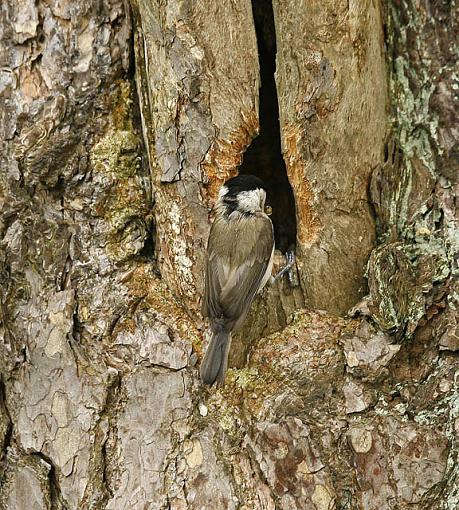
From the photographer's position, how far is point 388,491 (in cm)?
297

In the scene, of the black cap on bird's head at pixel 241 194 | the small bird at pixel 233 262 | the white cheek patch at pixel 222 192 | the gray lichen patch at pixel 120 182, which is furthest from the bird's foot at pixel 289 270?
the gray lichen patch at pixel 120 182


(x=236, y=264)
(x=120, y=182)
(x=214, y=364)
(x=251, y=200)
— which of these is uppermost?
(x=120, y=182)

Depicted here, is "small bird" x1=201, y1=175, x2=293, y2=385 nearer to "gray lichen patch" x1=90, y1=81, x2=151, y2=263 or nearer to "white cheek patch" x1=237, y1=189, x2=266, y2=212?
"white cheek patch" x1=237, y1=189, x2=266, y2=212

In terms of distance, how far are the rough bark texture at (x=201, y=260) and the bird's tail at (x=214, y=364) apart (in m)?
0.08

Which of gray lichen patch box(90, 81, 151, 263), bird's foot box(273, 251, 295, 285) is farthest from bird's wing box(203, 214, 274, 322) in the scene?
gray lichen patch box(90, 81, 151, 263)

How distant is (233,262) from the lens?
3.61 m

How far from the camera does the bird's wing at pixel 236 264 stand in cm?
333

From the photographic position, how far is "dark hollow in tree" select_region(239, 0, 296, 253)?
3.72 metres

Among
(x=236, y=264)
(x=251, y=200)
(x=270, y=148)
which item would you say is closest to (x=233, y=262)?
(x=236, y=264)

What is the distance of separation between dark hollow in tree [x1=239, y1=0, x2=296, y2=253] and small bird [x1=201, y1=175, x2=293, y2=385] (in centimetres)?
23

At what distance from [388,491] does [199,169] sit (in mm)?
1397

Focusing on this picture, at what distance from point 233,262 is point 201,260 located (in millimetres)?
307

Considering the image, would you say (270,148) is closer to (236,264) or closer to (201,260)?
(236,264)

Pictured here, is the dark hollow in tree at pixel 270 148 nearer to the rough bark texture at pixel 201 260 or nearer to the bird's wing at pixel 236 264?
the bird's wing at pixel 236 264
